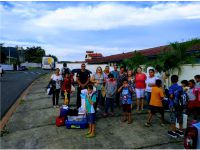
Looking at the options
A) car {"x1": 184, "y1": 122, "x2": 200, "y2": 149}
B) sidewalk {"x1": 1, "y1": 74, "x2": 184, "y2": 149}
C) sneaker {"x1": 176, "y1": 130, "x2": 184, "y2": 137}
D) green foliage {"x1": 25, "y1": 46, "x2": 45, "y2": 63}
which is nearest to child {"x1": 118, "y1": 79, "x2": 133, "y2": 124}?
sidewalk {"x1": 1, "y1": 74, "x2": 184, "y2": 149}

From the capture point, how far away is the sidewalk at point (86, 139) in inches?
329

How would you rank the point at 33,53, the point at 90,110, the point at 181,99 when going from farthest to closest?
the point at 33,53 < the point at 90,110 < the point at 181,99

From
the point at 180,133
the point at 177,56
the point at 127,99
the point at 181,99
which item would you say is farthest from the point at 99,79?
the point at 177,56

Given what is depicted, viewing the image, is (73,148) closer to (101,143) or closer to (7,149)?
(101,143)

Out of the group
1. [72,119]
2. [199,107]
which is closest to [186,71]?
[199,107]

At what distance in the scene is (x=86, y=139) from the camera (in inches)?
345

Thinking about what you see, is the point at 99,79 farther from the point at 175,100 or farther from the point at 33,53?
the point at 33,53

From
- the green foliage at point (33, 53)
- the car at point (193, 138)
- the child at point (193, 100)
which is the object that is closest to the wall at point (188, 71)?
the child at point (193, 100)

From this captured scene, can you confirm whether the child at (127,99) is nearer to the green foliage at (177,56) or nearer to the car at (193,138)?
the car at (193,138)

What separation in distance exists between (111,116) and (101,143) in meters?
2.70

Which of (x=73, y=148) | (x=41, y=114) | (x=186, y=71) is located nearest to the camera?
(x=73, y=148)

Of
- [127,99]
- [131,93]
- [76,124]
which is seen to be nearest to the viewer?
[76,124]

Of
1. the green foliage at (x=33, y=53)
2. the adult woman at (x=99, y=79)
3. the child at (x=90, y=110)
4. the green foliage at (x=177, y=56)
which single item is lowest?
the child at (x=90, y=110)

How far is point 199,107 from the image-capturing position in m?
9.77
